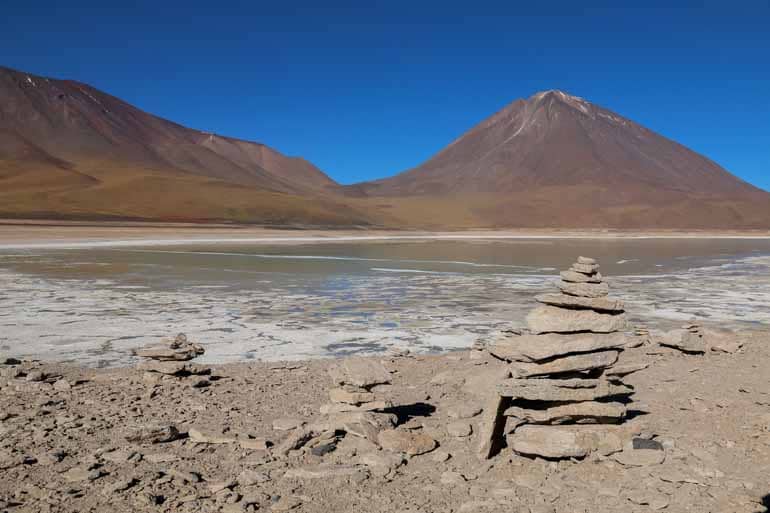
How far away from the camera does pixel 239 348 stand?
1000 cm

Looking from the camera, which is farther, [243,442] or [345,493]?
[243,442]

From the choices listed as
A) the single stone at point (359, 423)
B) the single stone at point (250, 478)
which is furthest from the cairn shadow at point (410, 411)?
the single stone at point (250, 478)

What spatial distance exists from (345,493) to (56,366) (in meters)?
5.19

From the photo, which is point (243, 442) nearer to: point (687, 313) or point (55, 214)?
point (687, 313)

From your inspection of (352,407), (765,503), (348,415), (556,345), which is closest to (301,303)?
(352,407)

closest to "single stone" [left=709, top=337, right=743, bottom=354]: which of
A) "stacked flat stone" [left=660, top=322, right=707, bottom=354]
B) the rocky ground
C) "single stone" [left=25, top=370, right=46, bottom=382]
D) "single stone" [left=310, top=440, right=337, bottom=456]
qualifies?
"stacked flat stone" [left=660, top=322, right=707, bottom=354]

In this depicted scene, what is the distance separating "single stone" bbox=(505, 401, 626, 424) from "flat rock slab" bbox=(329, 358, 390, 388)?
1435mm

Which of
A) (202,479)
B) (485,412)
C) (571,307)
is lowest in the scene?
(202,479)

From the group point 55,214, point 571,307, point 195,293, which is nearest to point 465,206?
point 55,214

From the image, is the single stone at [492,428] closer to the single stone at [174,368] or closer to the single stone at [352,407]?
the single stone at [352,407]

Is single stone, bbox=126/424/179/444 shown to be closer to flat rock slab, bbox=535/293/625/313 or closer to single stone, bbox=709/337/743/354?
flat rock slab, bbox=535/293/625/313

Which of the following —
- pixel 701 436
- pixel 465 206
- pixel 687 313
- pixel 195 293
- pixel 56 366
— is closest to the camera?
pixel 701 436

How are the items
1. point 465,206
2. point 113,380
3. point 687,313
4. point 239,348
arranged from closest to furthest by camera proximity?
point 113,380 < point 239,348 < point 687,313 < point 465,206

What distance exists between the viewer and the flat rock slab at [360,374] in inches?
262
